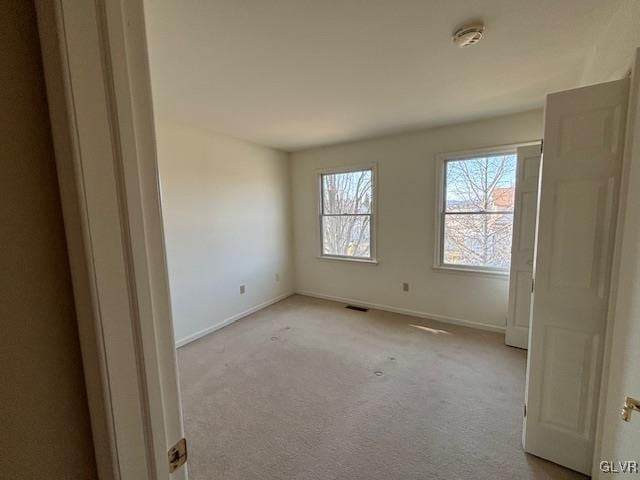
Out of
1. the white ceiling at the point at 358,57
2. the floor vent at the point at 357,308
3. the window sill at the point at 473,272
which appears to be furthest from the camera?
the floor vent at the point at 357,308

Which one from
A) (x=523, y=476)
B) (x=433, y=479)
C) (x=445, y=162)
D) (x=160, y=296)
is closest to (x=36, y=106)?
(x=160, y=296)

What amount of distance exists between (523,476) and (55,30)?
8.33 feet

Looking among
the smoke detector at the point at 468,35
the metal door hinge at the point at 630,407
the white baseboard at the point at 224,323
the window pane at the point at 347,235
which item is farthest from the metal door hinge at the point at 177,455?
the window pane at the point at 347,235

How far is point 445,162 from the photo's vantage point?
3486 millimetres

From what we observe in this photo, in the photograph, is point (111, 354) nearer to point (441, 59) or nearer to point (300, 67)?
point (300, 67)

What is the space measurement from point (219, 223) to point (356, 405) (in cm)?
263

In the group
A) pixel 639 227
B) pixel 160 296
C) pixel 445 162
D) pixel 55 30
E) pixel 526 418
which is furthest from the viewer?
pixel 445 162

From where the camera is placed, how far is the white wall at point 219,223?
122 inches

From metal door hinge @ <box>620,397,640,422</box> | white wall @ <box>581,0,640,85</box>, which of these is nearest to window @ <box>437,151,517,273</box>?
white wall @ <box>581,0,640,85</box>

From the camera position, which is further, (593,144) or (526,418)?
(526,418)

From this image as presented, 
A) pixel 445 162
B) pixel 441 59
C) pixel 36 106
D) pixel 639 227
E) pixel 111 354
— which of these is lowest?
pixel 111 354

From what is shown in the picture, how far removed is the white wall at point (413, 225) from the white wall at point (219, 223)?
29.2 inches

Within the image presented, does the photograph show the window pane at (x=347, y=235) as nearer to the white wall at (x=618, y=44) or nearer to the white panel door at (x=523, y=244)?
the white panel door at (x=523, y=244)

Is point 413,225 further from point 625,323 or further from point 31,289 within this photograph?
point 31,289
